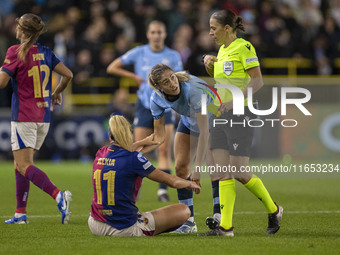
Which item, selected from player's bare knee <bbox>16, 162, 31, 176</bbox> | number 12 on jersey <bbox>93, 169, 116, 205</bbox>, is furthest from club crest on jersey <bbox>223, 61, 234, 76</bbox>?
player's bare knee <bbox>16, 162, 31, 176</bbox>

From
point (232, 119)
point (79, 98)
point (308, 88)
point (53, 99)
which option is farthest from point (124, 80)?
point (232, 119)

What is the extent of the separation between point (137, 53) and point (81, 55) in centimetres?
725

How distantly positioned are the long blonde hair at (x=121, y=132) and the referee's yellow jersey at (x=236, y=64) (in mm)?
1020

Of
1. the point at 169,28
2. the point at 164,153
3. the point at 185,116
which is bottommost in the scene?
the point at 164,153

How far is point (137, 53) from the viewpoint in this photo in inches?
424

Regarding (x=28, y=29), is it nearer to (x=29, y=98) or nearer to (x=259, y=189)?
(x=29, y=98)

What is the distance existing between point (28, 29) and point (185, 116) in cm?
195

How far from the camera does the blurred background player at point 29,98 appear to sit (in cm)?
780

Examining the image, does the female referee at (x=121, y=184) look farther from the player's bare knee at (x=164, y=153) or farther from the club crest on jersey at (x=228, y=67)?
the player's bare knee at (x=164, y=153)

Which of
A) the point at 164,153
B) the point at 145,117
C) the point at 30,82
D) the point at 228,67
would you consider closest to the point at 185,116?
the point at 228,67

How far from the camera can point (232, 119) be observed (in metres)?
6.84

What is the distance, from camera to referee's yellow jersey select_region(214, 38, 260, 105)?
267 inches

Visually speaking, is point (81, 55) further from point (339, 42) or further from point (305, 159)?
point (339, 42)

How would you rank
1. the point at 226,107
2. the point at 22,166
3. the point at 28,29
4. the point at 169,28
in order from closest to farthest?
Answer: the point at 226,107
the point at 28,29
the point at 22,166
the point at 169,28
